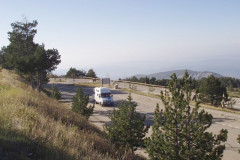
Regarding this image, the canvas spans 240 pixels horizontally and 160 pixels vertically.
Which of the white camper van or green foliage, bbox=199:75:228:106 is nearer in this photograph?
the white camper van

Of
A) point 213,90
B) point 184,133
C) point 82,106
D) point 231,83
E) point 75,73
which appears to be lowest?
point 82,106

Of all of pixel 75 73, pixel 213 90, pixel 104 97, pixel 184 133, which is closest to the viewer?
pixel 184 133

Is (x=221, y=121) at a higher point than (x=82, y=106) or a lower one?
lower

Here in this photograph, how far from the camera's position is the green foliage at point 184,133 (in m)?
6.95

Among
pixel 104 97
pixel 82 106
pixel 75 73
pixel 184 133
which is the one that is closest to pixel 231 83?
pixel 75 73

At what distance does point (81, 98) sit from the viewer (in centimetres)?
1909

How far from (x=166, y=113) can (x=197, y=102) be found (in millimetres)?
1062

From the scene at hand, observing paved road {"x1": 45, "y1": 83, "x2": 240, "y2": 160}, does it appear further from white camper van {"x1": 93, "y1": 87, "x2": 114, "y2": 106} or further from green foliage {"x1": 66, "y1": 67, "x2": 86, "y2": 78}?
green foliage {"x1": 66, "y1": 67, "x2": 86, "y2": 78}

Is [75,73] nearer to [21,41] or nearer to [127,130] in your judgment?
[21,41]

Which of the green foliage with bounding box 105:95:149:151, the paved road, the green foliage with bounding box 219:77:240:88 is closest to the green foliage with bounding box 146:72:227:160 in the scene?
the green foliage with bounding box 105:95:149:151

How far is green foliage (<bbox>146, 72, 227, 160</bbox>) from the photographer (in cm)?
695

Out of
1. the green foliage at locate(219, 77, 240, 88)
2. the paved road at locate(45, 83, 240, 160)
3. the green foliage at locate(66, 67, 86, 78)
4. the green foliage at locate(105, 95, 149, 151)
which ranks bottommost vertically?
the paved road at locate(45, 83, 240, 160)

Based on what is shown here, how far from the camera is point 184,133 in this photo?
7.12 metres

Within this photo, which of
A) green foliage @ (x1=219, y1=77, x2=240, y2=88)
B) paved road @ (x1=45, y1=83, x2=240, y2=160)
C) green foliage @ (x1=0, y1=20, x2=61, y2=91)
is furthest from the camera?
green foliage @ (x1=219, y1=77, x2=240, y2=88)
